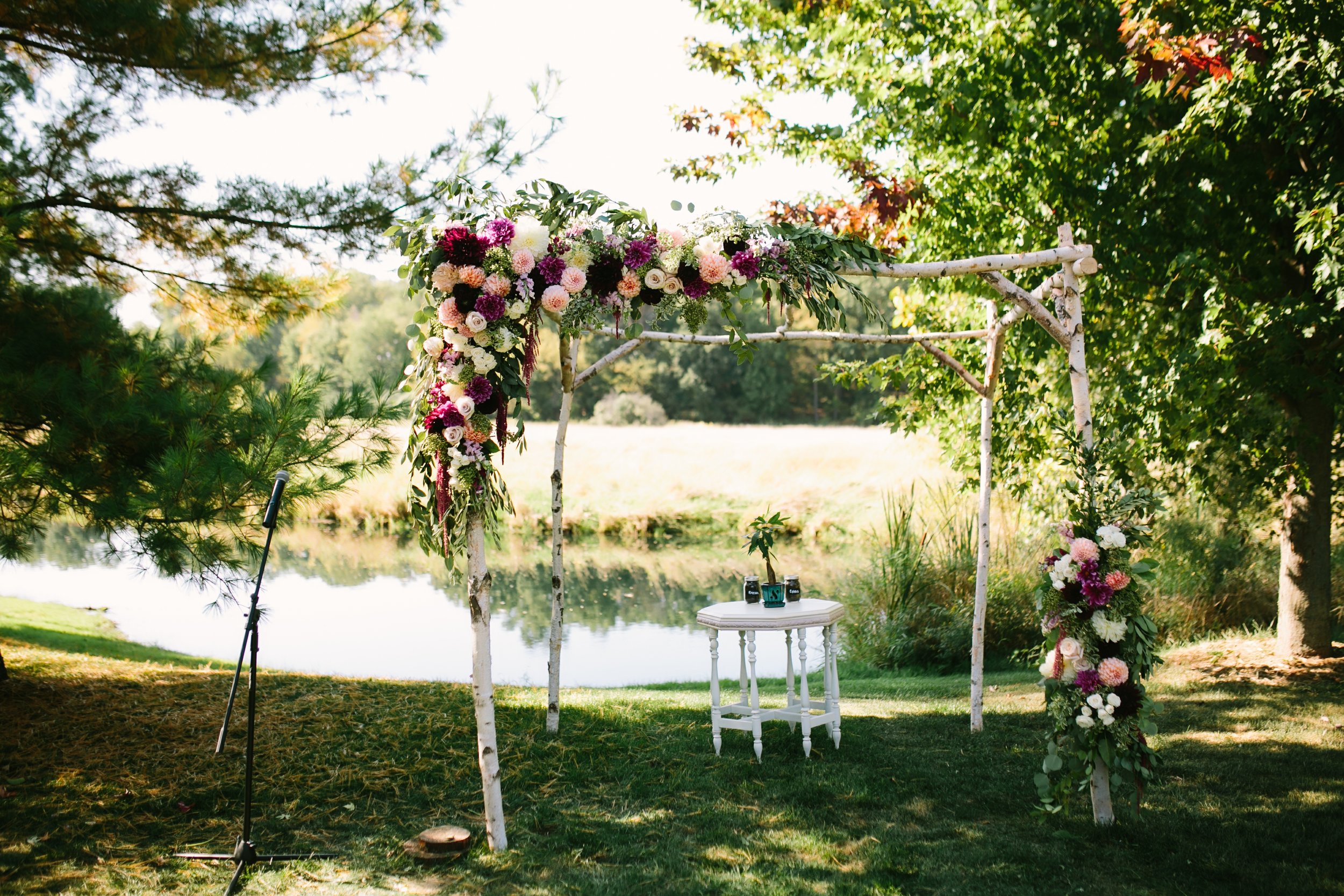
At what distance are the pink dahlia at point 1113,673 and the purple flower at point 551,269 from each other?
2.71 meters

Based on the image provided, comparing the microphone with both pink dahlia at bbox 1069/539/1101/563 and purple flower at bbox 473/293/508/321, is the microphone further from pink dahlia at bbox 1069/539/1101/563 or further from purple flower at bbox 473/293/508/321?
pink dahlia at bbox 1069/539/1101/563

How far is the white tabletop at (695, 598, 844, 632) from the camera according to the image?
459cm

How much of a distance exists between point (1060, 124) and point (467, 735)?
5589 mm

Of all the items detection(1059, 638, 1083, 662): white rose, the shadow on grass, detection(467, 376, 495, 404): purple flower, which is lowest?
the shadow on grass

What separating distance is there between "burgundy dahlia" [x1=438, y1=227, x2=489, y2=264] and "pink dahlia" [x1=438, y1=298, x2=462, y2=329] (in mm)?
170

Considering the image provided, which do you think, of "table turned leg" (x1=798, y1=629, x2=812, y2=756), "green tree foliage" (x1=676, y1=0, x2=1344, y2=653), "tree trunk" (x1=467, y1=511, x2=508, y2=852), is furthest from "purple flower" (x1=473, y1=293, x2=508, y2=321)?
"green tree foliage" (x1=676, y1=0, x2=1344, y2=653)

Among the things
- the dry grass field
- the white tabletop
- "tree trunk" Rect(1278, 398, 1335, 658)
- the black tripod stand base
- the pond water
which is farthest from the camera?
the dry grass field

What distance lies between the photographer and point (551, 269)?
3.66 metres

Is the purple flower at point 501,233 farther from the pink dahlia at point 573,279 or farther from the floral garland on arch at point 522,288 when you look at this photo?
the pink dahlia at point 573,279

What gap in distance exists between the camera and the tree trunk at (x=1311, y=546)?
6285mm

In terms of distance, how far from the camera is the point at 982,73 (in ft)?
19.3

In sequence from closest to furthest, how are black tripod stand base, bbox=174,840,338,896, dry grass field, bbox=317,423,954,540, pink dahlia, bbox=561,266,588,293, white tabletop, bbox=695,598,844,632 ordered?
1. black tripod stand base, bbox=174,840,338,896
2. pink dahlia, bbox=561,266,588,293
3. white tabletop, bbox=695,598,844,632
4. dry grass field, bbox=317,423,954,540

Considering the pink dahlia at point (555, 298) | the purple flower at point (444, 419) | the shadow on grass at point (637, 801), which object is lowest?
the shadow on grass at point (637, 801)

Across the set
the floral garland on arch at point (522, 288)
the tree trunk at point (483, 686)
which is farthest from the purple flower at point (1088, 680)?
the tree trunk at point (483, 686)
